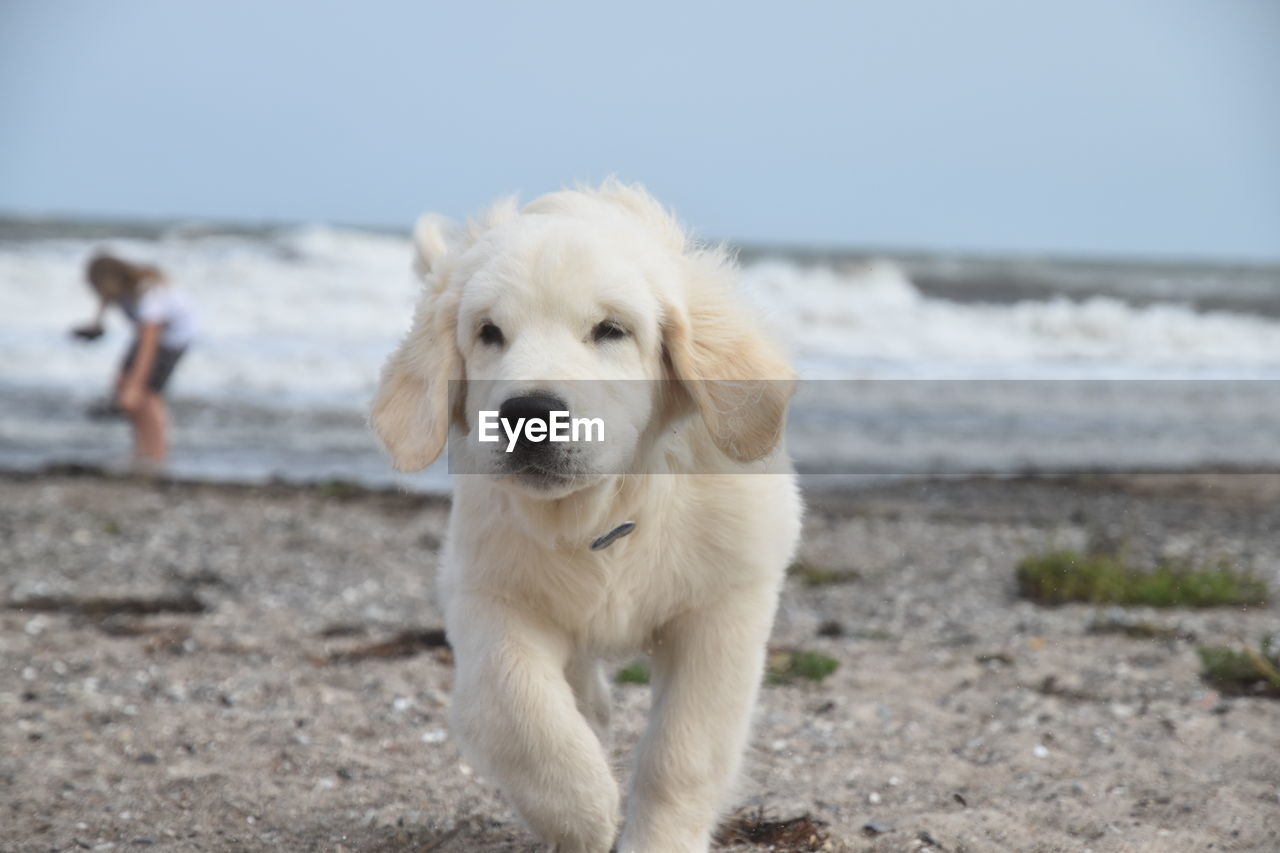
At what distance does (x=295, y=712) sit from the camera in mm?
4953

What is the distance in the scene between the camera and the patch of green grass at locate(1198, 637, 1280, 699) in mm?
5023

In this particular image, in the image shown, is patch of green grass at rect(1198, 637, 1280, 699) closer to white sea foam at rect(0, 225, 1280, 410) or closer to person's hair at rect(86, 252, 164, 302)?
person's hair at rect(86, 252, 164, 302)

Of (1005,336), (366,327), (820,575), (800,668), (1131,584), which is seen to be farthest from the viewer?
(1005,336)

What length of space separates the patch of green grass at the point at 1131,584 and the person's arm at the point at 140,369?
25.8 feet

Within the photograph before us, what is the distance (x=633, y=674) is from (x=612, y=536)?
2522 mm

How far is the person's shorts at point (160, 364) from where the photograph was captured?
1191 centimetres

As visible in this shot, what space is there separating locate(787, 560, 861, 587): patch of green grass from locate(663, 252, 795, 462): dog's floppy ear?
4329 millimetres

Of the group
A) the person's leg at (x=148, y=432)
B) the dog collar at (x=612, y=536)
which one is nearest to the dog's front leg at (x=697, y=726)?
the dog collar at (x=612, y=536)

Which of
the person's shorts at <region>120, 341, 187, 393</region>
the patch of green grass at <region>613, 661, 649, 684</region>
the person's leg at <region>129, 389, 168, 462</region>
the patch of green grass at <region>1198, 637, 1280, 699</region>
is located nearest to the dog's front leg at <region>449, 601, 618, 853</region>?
the patch of green grass at <region>613, 661, 649, 684</region>

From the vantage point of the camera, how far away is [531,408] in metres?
2.77

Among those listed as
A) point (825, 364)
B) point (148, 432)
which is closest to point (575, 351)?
point (148, 432)

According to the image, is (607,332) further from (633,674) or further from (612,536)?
(633,674)

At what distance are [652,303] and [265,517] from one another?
6700 mm

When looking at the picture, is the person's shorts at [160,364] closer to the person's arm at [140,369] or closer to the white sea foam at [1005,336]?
the person's arm at [140,369]
